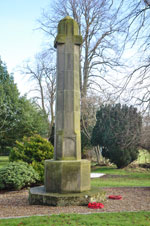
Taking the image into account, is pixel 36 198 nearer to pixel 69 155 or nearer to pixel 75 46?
pixel 69 155

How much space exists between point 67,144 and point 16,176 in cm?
A: 354

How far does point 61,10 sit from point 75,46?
20405 millimetres

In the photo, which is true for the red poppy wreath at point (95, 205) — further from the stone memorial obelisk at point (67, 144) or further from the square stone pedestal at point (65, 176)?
the square stone pedestal at point (65, 176)

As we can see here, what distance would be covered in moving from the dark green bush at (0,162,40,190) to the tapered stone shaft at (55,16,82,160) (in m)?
3.15

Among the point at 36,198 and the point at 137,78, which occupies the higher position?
the point at 137,78

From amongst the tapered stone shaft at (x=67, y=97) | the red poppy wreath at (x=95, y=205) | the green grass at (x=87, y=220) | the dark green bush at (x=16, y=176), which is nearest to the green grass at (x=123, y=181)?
the dark green bush at (x=16, y=176)

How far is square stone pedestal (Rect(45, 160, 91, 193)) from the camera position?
7.06 metres

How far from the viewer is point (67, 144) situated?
7.52 meters

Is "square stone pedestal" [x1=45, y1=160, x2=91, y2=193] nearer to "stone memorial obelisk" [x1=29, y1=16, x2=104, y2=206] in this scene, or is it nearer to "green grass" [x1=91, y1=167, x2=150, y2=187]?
"stone memorial obelisk" [x1=29, y1=16, x2=104, y2=206]

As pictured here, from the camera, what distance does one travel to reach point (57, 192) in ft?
23.2

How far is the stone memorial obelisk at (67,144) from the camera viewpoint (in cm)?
696

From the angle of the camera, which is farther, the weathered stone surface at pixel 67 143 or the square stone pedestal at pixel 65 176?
the square stone pedestal at pixel 65 176

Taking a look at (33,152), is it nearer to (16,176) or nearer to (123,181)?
(16,176)

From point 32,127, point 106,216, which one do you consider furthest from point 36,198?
point 32,127
